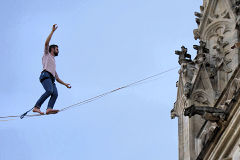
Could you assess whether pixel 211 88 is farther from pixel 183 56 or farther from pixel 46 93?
pixel 46 93

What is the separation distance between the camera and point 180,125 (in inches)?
1088

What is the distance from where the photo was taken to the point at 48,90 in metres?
22.1

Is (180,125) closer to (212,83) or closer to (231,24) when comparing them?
(212,83)

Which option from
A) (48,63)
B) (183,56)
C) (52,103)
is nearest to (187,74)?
(183,56)

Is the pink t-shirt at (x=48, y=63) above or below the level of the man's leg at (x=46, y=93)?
above

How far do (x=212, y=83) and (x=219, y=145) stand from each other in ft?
18.9

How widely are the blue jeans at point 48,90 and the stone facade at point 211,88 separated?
10.7ft

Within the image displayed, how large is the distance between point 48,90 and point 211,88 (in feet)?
22.9

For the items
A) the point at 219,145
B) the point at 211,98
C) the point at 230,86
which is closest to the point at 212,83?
the point at 211,98

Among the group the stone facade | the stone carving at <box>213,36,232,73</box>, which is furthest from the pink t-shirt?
the stone carving at <box>213,36,232,73</box>

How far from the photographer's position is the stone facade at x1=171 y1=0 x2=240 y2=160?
22250 mm

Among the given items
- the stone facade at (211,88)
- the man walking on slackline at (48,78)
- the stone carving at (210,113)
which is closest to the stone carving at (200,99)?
the stone facade at (211,88)

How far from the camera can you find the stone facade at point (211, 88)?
73.0 feet

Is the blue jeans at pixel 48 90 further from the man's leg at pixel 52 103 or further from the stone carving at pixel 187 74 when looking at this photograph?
the stone carving at pixel 187 74
